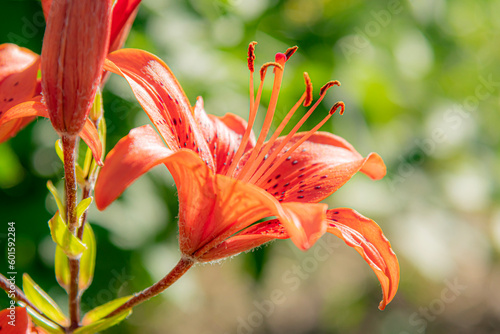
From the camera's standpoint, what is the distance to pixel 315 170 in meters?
1.15

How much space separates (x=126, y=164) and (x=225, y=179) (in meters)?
0.17

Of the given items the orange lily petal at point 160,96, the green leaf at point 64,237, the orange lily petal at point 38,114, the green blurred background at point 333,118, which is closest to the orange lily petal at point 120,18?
the orange lily petal at point 160,96

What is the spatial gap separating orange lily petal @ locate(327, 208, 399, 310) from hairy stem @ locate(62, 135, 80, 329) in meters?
0.40

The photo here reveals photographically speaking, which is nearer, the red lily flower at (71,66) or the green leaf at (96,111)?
the red lily flower at (71,66)

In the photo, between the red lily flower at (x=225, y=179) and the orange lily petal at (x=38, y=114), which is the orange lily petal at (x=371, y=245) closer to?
the red lily flower at (x=225, y=179)

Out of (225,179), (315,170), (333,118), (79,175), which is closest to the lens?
(225,179)

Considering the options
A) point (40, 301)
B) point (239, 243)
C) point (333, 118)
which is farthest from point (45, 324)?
point (333, 118)

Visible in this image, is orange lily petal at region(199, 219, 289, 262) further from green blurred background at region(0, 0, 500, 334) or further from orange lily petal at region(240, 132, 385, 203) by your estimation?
green blurred background at region(0, 0, 500, 334)

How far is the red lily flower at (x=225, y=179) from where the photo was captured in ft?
2.37

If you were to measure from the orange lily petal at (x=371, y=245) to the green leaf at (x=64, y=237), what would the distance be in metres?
0.41

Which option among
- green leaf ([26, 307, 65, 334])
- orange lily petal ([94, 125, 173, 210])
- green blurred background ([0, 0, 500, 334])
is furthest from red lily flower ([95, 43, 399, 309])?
green blurred background ([0, 0, 500, 334])

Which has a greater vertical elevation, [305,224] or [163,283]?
[305,224]

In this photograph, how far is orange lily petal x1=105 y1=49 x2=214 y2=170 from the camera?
0.90 m

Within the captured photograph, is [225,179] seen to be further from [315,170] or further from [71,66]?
[315,170]
